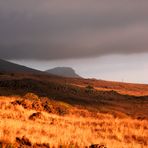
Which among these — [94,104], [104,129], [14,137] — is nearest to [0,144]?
[14,137]

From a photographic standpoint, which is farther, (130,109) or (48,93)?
(48,93)

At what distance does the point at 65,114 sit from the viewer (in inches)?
1505

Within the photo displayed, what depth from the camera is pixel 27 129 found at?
2156cm

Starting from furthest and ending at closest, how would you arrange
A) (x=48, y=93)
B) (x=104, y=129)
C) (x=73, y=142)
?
1. (x=48, y=93)
2. (x=104, y=129)
3. (x=73, y=142)

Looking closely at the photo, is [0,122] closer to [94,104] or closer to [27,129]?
[27,129]

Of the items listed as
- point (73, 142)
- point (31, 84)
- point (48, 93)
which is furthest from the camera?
point (31, 84)

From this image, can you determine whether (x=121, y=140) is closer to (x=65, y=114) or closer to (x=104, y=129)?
(x=104, y=129)

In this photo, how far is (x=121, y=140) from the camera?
22.7 metres

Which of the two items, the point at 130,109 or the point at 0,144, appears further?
the point at 130,109

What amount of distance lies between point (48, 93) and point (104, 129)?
113 feet

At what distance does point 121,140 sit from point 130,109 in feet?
105

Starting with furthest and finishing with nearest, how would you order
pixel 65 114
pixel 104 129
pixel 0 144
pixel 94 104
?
1. pixel 94 104
2. pixel 65 114
3. pixel 104 129
4. pixel 0 144

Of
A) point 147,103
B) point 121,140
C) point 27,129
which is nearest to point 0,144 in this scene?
point 27,129

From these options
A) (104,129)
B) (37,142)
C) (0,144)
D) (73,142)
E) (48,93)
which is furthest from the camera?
(48,93)
